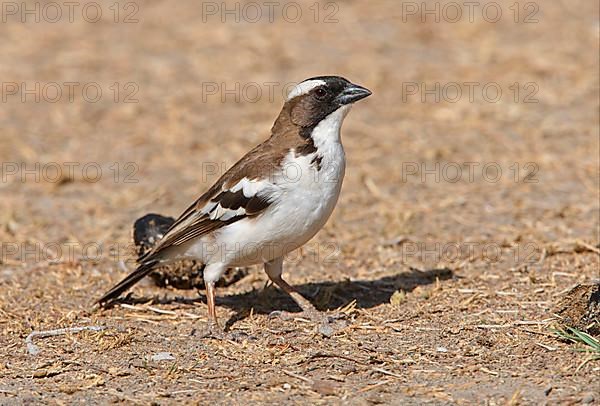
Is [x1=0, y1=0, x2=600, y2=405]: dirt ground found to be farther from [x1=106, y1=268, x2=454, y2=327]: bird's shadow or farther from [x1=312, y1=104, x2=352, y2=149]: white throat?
[x1=312, y1=104, x2=352, y2=149]: white throat

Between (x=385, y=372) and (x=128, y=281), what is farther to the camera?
(x=128, y=281)

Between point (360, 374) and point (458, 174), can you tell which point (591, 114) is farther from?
point (360, 374)

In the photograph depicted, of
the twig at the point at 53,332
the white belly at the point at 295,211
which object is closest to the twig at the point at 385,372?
the white belly at the point at 295,211

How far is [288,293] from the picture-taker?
A: 770 centimetres

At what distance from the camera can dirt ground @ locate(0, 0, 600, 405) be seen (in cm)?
643

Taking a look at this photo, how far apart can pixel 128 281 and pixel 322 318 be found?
156cm

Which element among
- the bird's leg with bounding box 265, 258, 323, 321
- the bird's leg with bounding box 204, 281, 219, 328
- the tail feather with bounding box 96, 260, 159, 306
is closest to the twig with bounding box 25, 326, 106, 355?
the tail feather with bounding box 96, 260, 159, 306

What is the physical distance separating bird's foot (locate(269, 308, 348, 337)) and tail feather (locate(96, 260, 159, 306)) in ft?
3.39

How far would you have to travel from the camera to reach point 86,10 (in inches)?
645

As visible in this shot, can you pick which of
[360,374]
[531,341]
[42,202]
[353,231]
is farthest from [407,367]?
[42,202]

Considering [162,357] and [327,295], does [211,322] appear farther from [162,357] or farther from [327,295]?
[327,295]

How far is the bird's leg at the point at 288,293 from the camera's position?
24.4ft

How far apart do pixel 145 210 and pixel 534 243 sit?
3892mm

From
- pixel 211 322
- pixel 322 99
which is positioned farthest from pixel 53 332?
pixel 322 99
